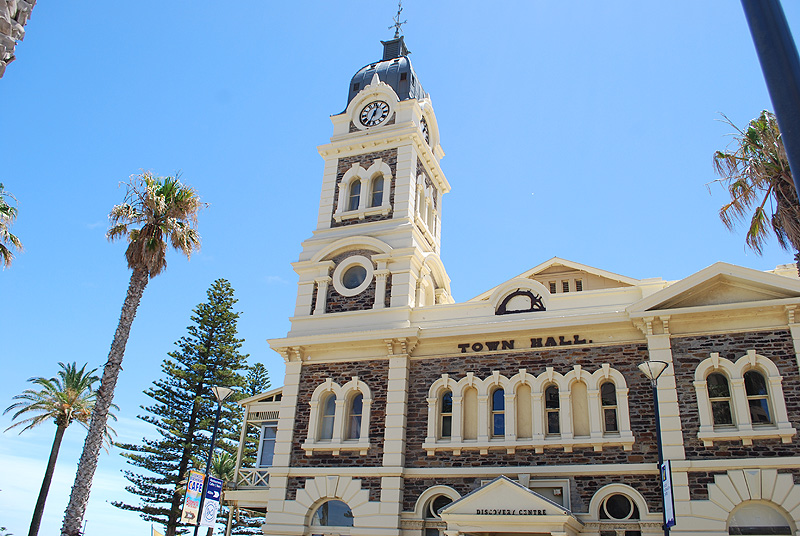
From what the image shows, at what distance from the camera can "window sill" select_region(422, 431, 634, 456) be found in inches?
671

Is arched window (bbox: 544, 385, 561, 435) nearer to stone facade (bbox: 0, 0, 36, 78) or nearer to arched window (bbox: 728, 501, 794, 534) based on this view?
arched window (bbox: 728, 501, 794, 534)

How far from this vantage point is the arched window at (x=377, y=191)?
24.1 m

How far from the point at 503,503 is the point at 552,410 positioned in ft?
10.3

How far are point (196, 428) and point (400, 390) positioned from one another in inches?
808

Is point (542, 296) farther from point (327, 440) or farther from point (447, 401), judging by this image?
point (327, 440)

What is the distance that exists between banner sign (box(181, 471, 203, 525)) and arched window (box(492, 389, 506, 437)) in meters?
8.02

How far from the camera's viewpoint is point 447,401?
19688mm

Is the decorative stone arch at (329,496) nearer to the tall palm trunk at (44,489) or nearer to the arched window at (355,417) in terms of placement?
the arched window at (355,417)

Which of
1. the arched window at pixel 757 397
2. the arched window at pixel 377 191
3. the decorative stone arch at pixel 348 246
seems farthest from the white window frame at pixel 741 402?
the arched window at pixel 377 191

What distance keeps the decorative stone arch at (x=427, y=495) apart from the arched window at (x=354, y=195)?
10569 millimetres

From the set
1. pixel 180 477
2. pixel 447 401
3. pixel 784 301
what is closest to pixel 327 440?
pixel 447 401

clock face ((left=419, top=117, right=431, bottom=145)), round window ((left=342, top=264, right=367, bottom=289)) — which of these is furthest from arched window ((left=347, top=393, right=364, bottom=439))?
clock face ((left=419, top=117, right=431, bottom=145))

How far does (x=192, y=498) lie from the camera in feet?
48.4

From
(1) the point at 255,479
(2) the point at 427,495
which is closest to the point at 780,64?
(2) the point at 427,495
